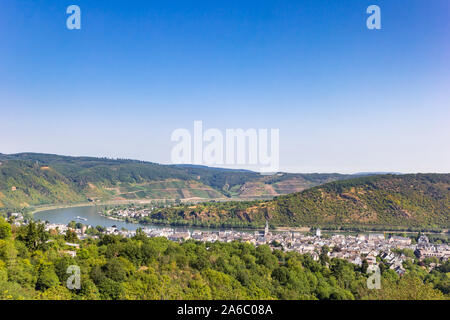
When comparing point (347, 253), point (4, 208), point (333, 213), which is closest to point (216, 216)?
point (333, 213)

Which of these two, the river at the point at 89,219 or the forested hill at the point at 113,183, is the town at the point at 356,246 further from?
the forested hill at the point at 113,183

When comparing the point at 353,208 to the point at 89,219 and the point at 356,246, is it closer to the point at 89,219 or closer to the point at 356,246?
the point at 356,246

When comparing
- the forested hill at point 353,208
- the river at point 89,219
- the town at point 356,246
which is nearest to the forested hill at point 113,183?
the river at point 89,219

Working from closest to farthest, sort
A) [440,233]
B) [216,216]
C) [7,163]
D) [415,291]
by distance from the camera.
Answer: [415,291] → [440,233] → [216,216] → [7,163]

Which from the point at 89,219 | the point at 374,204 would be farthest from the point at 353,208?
the point at 89,219

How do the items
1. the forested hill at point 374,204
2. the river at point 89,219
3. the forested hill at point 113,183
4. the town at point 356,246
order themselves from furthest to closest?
the forested hill at point 113,183 < the river at point 89,219 < the forested hill at point 374,204 < the town at point 356,246
